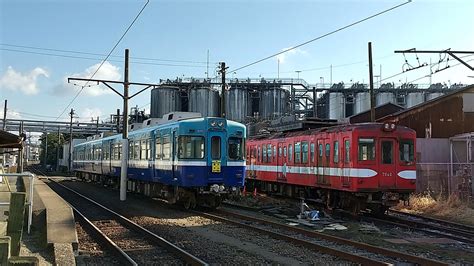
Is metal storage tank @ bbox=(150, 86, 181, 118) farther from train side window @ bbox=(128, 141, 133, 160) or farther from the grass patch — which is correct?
the grass patch

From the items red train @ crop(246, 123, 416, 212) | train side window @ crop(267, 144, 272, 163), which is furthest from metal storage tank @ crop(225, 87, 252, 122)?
red train @ crop(246, 123, 416, 212)

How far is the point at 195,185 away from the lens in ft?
56.2

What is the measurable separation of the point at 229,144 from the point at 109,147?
550 inches

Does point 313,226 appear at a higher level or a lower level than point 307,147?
lower

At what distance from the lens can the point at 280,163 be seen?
23.4 m

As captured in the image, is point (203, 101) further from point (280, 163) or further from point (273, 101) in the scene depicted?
point (280, 163)

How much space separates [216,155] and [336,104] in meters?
64.4

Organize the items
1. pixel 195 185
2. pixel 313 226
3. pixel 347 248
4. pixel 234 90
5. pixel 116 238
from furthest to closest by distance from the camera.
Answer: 1. pixel 234 90
2. pixel 195 185
3. pixel 313 226
4. pixel 116 238
5. pixel 347 248

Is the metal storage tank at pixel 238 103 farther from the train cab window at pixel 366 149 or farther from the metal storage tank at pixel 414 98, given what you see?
the train cab window at pixel 366 149

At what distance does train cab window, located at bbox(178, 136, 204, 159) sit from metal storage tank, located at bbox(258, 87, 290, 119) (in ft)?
191

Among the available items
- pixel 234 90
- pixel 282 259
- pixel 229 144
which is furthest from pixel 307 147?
pixel 234 90

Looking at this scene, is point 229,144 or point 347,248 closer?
point 347,248

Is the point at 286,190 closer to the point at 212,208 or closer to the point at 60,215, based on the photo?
the point at 212,208

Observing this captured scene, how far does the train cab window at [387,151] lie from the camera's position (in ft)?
54.7
